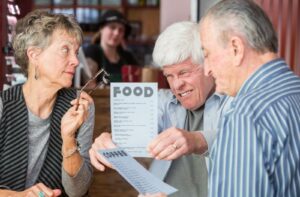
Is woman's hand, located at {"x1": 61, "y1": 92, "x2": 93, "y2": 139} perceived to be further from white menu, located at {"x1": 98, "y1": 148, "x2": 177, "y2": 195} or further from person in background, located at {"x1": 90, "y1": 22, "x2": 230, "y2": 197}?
white menu, located at {"x1": 98, "y1": 148, "x2": 177, "y2": 195}

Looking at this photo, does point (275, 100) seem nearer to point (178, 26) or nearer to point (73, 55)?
point (178, 26)

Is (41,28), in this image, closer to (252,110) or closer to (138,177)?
(138,177)

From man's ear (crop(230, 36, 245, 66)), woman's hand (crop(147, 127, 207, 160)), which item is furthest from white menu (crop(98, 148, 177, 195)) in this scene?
man's ear (crop(230, 36, 245, 66))

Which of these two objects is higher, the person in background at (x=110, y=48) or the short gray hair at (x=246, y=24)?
the short gray hair at (x=246, y=24)

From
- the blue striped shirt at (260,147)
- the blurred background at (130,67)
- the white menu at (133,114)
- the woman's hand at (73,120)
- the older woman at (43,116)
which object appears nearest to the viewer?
the blue striped shirt at (260,147)

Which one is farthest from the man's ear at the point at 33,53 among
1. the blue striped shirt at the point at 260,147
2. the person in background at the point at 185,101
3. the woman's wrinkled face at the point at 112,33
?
the woman's wrinkled face at the point at 112,33

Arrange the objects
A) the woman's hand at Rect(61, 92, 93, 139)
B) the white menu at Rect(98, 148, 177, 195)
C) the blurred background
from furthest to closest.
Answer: the blurred background, the woman's hand at Rect(61, 92, 93, 139), the white menu at Rect(98, 148, 177, 195)

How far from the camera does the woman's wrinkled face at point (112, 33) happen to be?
15.3 ft

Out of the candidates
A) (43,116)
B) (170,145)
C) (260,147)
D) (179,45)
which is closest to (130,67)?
(43,116)

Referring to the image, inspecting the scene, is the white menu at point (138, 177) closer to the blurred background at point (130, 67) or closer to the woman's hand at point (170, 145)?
the woman's hand at point (170, 145)

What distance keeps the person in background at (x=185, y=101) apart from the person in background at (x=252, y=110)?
508mm

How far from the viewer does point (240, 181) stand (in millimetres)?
1101

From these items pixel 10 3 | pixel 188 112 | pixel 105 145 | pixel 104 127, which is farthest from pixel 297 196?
pixel 104 127

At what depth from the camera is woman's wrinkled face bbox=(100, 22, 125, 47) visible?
184 inches
